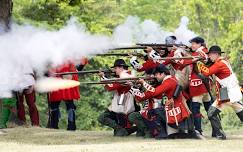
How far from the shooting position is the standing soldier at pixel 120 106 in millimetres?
13070

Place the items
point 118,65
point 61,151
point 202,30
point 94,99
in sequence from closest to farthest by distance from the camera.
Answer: point 61,151
point 118,65
point 94,99
point 202,30

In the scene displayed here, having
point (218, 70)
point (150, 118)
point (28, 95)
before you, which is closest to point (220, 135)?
point (218, 70)

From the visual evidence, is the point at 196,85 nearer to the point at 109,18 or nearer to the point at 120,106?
the point at 120,106

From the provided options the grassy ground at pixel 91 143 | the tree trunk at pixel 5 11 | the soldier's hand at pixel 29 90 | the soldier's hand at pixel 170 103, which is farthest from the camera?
the soldier's hand at pixel 29 90

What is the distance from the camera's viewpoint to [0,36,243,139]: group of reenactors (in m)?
12.1

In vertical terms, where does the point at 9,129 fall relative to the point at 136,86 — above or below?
below

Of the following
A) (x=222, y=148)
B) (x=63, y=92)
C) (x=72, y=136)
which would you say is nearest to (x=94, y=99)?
(x=63, y=92)

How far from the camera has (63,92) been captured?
14.4 m

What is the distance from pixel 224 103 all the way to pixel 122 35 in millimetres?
3373

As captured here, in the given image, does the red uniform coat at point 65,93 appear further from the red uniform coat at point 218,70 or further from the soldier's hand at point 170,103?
the red uniform coat at point 218,70

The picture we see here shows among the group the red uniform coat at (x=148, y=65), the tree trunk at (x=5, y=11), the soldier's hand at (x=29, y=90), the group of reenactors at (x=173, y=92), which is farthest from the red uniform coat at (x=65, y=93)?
the red uniform coat at (x=148, y=65)

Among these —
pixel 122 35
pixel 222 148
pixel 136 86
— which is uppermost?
pixel 122 35

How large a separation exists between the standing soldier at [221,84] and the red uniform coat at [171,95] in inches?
19.4

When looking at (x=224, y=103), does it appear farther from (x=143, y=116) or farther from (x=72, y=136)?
(x=72, y=136)
